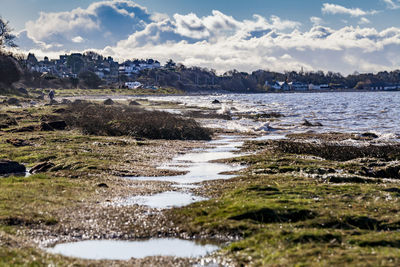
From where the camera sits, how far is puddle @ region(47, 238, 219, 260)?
12539 mm

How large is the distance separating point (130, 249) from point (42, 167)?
Result: 14.6m

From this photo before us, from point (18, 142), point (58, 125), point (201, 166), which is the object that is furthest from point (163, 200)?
point (58, 125)

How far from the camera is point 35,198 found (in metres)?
17.9

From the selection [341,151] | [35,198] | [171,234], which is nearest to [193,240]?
[171,234]

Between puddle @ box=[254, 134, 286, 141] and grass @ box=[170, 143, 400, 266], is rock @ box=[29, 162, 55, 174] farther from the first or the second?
puddle @ box=[254, 134, 286, 141]

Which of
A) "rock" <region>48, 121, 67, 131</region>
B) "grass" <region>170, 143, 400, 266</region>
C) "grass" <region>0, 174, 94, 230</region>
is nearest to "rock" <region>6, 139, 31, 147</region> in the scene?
"rock" <region>48, 121, 67, 131</region>

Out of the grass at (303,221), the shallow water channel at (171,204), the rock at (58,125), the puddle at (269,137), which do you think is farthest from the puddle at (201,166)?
the rock at (58,125)

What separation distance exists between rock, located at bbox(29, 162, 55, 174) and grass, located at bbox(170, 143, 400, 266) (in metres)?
11.3

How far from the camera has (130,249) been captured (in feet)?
43.3

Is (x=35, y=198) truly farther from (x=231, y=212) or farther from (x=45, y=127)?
(x=45, y=127)

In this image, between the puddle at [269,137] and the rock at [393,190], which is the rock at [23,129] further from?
the rock at [393,190]

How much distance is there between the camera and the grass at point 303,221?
444 inches

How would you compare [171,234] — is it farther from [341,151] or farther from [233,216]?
[341,151]

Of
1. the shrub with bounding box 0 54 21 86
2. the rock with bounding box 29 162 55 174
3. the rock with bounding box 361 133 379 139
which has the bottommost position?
the rock with bounding box 29 162 55 174
